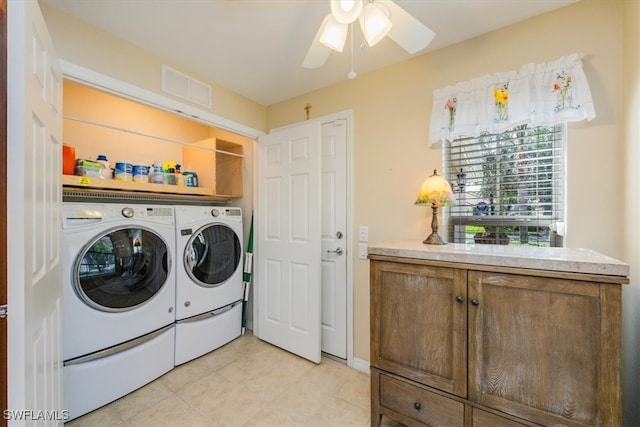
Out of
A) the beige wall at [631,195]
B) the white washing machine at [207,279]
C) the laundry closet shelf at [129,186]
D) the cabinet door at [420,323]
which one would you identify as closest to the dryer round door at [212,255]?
the white washing machine at [207,279]

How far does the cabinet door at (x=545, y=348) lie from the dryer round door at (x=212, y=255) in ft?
6.58

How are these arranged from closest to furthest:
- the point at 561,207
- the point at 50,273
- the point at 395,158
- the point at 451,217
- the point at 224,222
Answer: the point at 50,273, the point at 561,207, the point at 451,217, the point at 395,158, the point at 224,222

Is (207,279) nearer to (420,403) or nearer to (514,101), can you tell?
(420,403)

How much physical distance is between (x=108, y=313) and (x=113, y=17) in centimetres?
179

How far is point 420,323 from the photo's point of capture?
51.4 inches

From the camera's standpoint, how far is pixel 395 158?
194 centimetres

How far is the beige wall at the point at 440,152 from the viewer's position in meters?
1.30

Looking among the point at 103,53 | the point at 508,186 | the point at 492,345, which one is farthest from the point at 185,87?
the point at 492,345

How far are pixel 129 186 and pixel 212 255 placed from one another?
2.84 feet

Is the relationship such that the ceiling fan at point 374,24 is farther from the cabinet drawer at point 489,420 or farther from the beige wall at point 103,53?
the cabinet drawer at point 489,420

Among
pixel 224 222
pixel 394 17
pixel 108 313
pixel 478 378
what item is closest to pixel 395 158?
pixel 394 17

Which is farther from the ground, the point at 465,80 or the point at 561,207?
the point at 465,80

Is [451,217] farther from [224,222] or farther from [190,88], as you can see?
[190,88]

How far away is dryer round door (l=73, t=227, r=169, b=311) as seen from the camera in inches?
62.5
